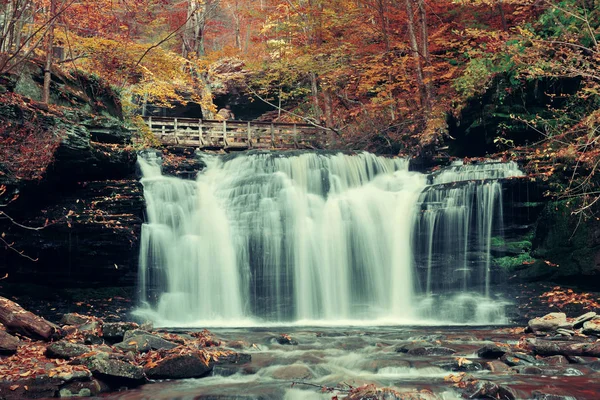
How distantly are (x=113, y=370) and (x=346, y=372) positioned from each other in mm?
3489

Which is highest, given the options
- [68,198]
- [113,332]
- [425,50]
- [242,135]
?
[425,50]

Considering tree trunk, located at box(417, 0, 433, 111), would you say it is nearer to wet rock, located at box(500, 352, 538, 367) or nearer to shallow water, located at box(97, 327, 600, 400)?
shallow water, located at box(97, 327, 600, 400)

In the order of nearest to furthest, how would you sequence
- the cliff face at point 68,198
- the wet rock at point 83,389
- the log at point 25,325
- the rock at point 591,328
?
the wet rock at point 83,389, the log at point 25,325, the rock at point 591,328, the cliff face at point 68,198

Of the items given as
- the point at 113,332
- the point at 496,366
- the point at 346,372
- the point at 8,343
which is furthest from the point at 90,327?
the point at 496,366

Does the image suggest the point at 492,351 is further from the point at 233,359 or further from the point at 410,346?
the point at 233,359

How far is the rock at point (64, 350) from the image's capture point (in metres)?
7.64

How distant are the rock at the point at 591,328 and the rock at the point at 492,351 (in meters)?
1.94

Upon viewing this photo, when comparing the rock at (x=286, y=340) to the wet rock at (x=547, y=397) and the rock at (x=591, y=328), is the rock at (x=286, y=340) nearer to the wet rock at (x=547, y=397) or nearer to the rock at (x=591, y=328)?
the wet rock at (x=547, y=397)

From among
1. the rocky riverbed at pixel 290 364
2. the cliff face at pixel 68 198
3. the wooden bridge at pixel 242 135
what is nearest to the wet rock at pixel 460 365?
the rocky riverbed at pixel 290 364

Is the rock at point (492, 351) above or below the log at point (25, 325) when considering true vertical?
below

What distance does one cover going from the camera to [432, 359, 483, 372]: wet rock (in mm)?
8156

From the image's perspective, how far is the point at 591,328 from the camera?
9766 millimetres

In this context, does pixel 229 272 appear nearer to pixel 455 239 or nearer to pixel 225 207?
pixel 225 207

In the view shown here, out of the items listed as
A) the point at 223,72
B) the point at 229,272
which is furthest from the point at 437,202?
the point at 223,72
